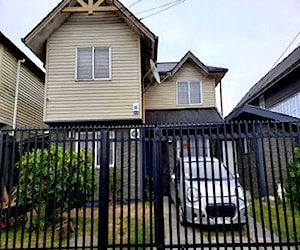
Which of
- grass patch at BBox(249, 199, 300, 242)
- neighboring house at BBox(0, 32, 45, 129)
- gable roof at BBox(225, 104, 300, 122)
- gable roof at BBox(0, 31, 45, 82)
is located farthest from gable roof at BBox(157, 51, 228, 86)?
grass patch at BBox(249, 199, 300, 242)

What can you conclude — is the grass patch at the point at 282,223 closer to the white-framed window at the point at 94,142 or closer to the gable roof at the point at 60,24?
the white-framed window at the point at 94,142

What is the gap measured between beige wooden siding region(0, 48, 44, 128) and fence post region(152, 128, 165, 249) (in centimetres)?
853

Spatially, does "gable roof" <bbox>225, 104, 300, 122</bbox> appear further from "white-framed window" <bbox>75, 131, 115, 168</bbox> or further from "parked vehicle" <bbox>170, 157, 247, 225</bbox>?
"white-framed window" <bbox>75, 131, 115, 168</bbox>

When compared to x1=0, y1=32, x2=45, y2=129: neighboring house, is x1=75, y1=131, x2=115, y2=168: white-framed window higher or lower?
lower

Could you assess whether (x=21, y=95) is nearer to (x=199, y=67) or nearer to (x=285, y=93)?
(x=199, y=67)

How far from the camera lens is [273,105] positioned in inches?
546

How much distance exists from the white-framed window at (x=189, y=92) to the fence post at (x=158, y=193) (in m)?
10.0

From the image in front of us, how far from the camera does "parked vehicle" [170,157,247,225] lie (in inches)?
193

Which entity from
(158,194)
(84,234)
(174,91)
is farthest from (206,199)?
(174,91)

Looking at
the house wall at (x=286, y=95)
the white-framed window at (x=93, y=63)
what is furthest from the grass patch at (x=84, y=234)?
the house wall at (x=286, y=95)

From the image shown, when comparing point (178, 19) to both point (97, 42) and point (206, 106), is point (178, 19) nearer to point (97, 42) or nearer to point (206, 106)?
point (97, 42)

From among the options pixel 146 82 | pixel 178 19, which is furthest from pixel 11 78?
pixel 178 19

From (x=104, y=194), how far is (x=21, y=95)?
9.83 m

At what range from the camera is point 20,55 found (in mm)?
12656
